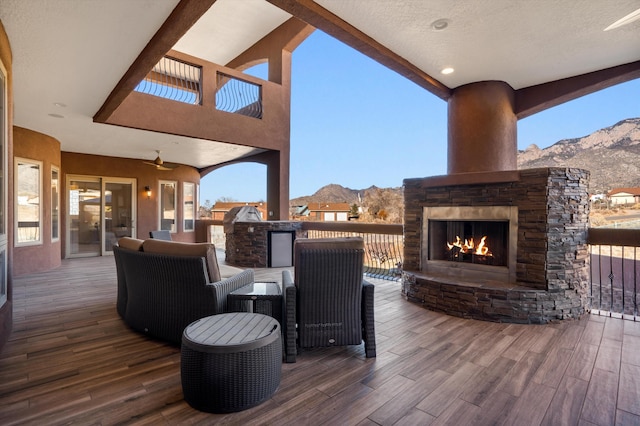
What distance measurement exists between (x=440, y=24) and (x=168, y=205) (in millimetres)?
9539

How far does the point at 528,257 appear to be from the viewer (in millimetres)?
Result: 3832

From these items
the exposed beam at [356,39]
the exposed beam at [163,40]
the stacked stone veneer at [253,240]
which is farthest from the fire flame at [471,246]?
the exposed beam at [163,40]

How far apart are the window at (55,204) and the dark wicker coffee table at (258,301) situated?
6.91 m

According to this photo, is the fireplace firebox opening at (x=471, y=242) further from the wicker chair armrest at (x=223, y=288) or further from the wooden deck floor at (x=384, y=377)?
the wicker chair armrest at (x=223, y=288)

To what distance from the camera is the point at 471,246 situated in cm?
451

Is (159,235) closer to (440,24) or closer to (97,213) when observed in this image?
(97,213)

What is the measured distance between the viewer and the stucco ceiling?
2.78 m

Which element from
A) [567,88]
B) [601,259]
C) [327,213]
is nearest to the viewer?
[567,88]

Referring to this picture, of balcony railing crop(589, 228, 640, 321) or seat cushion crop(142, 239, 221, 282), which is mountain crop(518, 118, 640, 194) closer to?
balcony railing crop(589, 228, 640, 321)

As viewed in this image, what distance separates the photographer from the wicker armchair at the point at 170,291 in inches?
111

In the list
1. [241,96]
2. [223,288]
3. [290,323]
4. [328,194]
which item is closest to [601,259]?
[290,323]

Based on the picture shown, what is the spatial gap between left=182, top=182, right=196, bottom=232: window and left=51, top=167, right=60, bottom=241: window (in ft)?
11.4

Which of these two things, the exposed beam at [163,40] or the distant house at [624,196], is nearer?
the exposed beam at [163,40]

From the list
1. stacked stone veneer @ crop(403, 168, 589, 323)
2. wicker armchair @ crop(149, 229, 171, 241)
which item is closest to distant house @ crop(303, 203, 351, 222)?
wicker armchair @ crop(149, 229, 171, 241)
